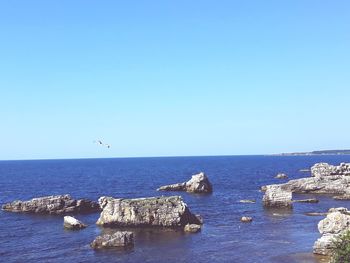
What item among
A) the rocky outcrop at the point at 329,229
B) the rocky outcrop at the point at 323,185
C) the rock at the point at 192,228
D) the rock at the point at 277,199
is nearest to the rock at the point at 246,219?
the rock at the point at 192,228

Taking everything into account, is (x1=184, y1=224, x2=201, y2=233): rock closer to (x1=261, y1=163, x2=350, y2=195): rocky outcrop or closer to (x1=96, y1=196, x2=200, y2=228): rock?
(x1=96, y1=196, x2=200, y2=228): rock

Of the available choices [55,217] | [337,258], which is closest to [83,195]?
[55,217]

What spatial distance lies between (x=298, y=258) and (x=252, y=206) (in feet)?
160

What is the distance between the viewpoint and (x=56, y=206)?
102 metres

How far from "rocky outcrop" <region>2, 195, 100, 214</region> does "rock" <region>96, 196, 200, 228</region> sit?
810 inches

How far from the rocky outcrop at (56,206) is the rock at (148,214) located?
2057 centimetres

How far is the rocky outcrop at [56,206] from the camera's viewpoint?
100812 mm

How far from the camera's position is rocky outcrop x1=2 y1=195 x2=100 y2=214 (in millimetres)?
100812

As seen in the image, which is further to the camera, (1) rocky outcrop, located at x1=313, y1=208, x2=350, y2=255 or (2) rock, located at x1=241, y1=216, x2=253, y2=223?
(2) rock, located at x1=241, y1=216, x2=253, y2=223

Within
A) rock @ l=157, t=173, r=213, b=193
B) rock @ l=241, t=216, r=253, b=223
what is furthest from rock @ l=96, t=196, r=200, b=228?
rock @ l=157, t=173, r=213, b=193

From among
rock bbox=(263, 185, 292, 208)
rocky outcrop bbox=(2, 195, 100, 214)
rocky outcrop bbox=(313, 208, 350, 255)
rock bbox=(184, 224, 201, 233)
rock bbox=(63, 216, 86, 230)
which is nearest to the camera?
rocky outcrop bbox=(313, 208, 350, 255)

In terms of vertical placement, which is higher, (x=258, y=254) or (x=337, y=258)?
(x=337, y=258)

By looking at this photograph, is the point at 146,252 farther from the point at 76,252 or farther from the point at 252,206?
the point at 252,206

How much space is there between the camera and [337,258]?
1663 inches
